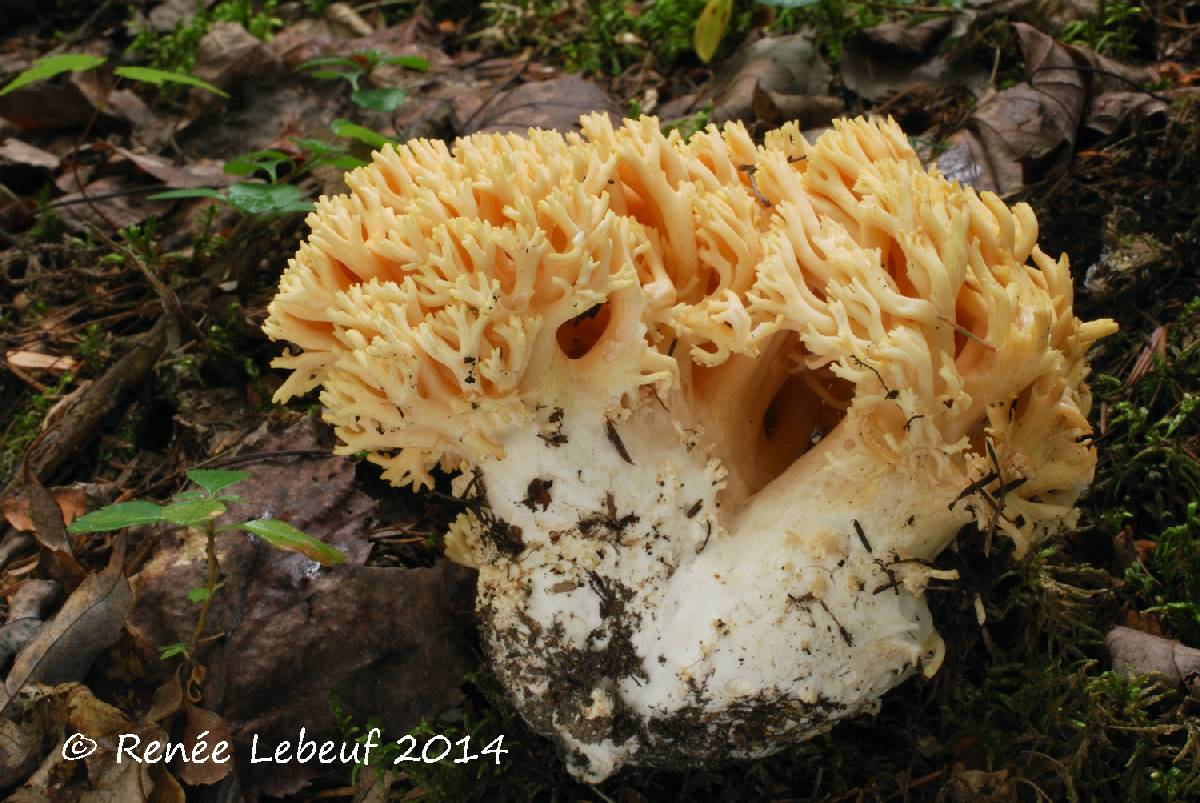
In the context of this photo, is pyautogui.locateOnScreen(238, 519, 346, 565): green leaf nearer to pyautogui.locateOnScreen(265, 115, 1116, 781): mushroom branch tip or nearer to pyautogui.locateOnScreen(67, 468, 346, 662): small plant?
pyautogui.locateOnScreen(67, 468, 346, 662): small plant

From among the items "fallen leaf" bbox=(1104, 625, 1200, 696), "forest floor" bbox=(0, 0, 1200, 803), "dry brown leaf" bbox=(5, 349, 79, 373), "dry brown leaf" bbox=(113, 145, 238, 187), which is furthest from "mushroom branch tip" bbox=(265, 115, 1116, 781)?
"dry brown leaf" bbox=(113, 145, 238, 187)

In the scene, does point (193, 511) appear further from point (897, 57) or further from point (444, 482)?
point (897, 57)

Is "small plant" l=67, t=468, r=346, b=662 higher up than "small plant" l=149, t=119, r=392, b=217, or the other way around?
"small plant" l=149, t=119, r=392, b=217

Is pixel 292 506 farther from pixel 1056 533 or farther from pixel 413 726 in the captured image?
pixel 1056 533

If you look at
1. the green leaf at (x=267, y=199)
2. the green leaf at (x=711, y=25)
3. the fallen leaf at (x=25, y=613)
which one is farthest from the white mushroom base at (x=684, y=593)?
the green leaf at (x=711, y=25)

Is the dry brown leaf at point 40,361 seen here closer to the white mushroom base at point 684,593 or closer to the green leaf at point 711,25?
the white mushroom base at point 684,593

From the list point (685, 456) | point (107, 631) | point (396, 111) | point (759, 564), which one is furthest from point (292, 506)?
point (396, 111)
